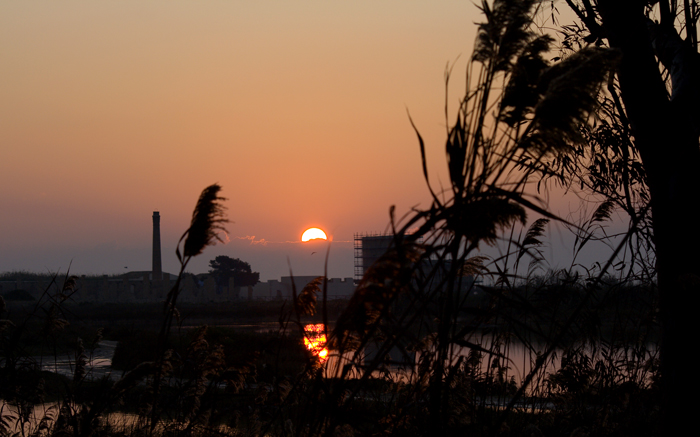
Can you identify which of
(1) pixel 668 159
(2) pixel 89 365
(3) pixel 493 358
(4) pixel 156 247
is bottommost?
(2) pixel 89 365

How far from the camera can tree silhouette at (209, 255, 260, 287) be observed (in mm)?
94000

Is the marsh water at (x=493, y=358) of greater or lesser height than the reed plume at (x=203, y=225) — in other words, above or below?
below

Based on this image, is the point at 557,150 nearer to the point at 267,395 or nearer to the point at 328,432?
the point at 328,432

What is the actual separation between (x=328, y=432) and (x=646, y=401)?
3857mm

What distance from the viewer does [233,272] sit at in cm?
9438

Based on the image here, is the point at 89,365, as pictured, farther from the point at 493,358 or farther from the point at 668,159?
the point at 668,159

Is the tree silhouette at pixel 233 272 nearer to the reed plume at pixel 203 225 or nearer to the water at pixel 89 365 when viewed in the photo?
the water at pixel 89 365

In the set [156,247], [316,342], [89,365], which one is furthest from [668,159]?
[156,247]

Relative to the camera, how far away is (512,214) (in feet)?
5.13

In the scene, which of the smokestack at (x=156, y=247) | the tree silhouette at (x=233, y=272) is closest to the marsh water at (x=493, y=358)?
the smokestack at (x=156, y=247)

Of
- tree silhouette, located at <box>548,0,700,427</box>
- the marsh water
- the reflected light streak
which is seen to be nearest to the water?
the marsh water

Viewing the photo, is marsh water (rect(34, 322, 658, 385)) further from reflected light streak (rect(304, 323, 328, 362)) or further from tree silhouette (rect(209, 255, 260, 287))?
tree silhouette (rect(209, 255, 260, 287))

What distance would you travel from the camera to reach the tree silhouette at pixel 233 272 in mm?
94000

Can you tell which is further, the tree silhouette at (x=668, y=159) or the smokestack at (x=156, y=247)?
the smokestack at (x=156, y=247)
